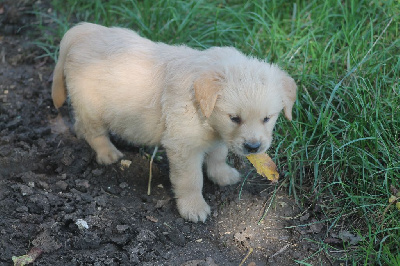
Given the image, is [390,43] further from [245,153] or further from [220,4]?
[245,153]

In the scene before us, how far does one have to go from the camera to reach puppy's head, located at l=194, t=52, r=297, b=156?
12.9 feet

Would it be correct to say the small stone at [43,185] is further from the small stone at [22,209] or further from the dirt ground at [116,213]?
the small stone at [22,209]

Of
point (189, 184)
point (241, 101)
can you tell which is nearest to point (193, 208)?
point (189, 184)

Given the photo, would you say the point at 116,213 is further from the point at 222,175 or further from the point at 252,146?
the point at 252,146

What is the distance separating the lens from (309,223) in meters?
4.56

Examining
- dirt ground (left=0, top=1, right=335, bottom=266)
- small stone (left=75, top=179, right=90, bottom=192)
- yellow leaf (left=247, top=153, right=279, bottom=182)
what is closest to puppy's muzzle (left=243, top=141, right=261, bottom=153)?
yellow leaf (left=247, top=153, right=279, bottom=182)

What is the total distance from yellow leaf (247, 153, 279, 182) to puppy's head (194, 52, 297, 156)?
1.50 ft

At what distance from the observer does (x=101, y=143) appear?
205 inches

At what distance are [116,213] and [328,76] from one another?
95.6 inches

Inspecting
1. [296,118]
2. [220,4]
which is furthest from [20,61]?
[296,118]

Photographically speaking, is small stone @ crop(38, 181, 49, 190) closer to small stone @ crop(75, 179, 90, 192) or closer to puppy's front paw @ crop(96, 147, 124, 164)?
small stone @ crop(75, 179, 90, 192)

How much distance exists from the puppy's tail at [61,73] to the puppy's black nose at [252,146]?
199 cm

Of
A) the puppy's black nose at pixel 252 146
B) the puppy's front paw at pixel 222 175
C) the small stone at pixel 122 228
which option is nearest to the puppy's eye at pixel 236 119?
the puppy's black nose at pixel 252 146

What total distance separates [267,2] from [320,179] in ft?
8.54
